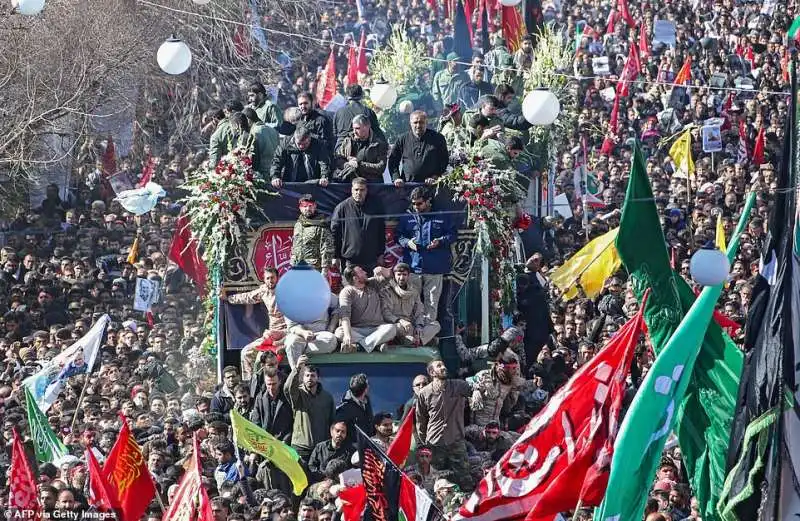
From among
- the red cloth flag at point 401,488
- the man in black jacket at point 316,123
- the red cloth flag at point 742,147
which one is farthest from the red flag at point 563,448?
the red cloth flag at point 742,147

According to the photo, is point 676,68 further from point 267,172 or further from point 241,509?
point 241,509

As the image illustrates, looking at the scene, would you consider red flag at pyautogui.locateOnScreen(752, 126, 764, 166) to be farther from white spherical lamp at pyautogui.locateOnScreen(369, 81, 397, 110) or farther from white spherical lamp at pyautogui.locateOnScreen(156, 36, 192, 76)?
white spherical lamp at pyautogui.locateOnScreen(156, 36, 192, 76)

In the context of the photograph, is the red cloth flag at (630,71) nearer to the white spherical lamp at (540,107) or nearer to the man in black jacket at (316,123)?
the white spherical lamp at (540,107)

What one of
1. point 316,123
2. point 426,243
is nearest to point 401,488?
point 426,243

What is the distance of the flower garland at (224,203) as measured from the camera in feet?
63.6

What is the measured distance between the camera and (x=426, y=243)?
19328mm

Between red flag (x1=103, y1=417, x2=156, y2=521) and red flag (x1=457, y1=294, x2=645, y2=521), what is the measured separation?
3052mm

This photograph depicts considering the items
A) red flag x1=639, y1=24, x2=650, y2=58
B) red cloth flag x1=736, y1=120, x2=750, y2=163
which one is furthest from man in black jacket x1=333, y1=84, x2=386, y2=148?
red flag x1=639, y1=24, x2=650, y2=58

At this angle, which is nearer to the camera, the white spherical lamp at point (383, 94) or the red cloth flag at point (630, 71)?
the white spherical lamp at point (383, 94)

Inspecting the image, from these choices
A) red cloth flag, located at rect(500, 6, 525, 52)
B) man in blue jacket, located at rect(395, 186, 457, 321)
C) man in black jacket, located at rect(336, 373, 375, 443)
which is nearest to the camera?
man in black jacket, located at rect(336, 373, 375, 443)

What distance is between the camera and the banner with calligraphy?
19.3m

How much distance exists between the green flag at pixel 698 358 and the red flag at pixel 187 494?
2951mm

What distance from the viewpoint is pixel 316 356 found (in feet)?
61.7

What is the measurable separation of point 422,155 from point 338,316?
155cm
